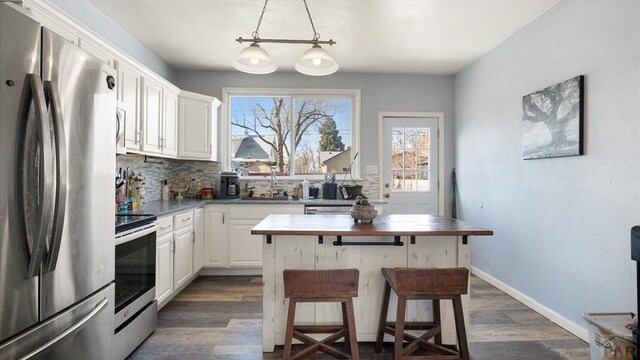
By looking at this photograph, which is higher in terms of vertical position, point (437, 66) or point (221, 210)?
point (437, 66)

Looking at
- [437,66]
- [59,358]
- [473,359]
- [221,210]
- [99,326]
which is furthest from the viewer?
[437,66]

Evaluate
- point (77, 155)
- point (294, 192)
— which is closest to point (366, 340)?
point (77, 155)

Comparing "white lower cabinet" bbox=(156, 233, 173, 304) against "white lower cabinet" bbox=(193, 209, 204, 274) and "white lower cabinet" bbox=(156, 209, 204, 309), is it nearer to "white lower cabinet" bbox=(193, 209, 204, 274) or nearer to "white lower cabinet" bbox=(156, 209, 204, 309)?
"white lower cabinet" bbox=(156, 209, 204, 309)

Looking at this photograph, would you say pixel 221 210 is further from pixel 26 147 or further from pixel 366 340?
pixel 26 147

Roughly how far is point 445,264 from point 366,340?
30.1 inches

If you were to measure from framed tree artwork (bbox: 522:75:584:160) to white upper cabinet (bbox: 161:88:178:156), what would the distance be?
3620 mm

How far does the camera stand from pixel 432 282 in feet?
5.48

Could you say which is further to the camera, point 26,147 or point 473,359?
point 473,359

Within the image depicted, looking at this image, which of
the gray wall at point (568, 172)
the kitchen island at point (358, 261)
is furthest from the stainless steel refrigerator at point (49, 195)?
the gray wall at point (568, 172)

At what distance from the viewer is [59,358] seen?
4.38 ft

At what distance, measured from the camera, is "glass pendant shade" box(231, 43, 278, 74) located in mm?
2090

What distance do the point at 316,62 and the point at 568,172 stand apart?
212 centimetres

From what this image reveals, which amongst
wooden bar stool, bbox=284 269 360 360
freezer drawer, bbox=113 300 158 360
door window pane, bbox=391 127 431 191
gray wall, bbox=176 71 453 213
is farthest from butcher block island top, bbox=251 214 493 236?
gray wall, bbox=176 71 453 213

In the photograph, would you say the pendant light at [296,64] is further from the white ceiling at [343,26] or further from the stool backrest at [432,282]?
the stool backrest at [432,282]
